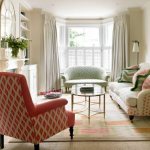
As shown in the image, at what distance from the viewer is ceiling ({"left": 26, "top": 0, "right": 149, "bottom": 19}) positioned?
6.00 metres

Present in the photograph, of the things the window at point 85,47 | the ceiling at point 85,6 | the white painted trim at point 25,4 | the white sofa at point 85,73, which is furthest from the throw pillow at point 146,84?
the window at point 85,47

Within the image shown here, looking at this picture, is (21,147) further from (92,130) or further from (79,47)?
(79,47)

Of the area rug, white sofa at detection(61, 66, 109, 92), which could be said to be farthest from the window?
the area rug

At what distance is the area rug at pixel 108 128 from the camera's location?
10.8ft

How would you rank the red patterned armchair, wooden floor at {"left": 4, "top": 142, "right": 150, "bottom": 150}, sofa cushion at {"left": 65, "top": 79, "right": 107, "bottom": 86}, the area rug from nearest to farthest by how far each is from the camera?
the red patterned armchair, wooden floor at {"left": 4, "top": 142, "right": 150, "bottom": 150}, the area rug, sofa cushion at {"left": 65, "top": 79, "right": 107, "bottom": 86}

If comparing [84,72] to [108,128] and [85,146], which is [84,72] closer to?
[108,128]

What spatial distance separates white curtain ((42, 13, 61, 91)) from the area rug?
8.97 feet

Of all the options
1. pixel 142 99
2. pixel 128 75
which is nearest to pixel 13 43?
pixel 142 99

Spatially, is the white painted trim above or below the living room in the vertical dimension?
above

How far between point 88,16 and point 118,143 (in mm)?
5425

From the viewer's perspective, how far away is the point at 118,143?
3092 mm

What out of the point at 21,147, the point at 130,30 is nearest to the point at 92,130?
the point at 21,147

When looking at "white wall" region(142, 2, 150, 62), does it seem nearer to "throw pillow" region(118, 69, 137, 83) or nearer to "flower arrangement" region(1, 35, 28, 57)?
"throw pillow" region(118, 69, 137, 83)

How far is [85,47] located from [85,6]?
6.15 feet
